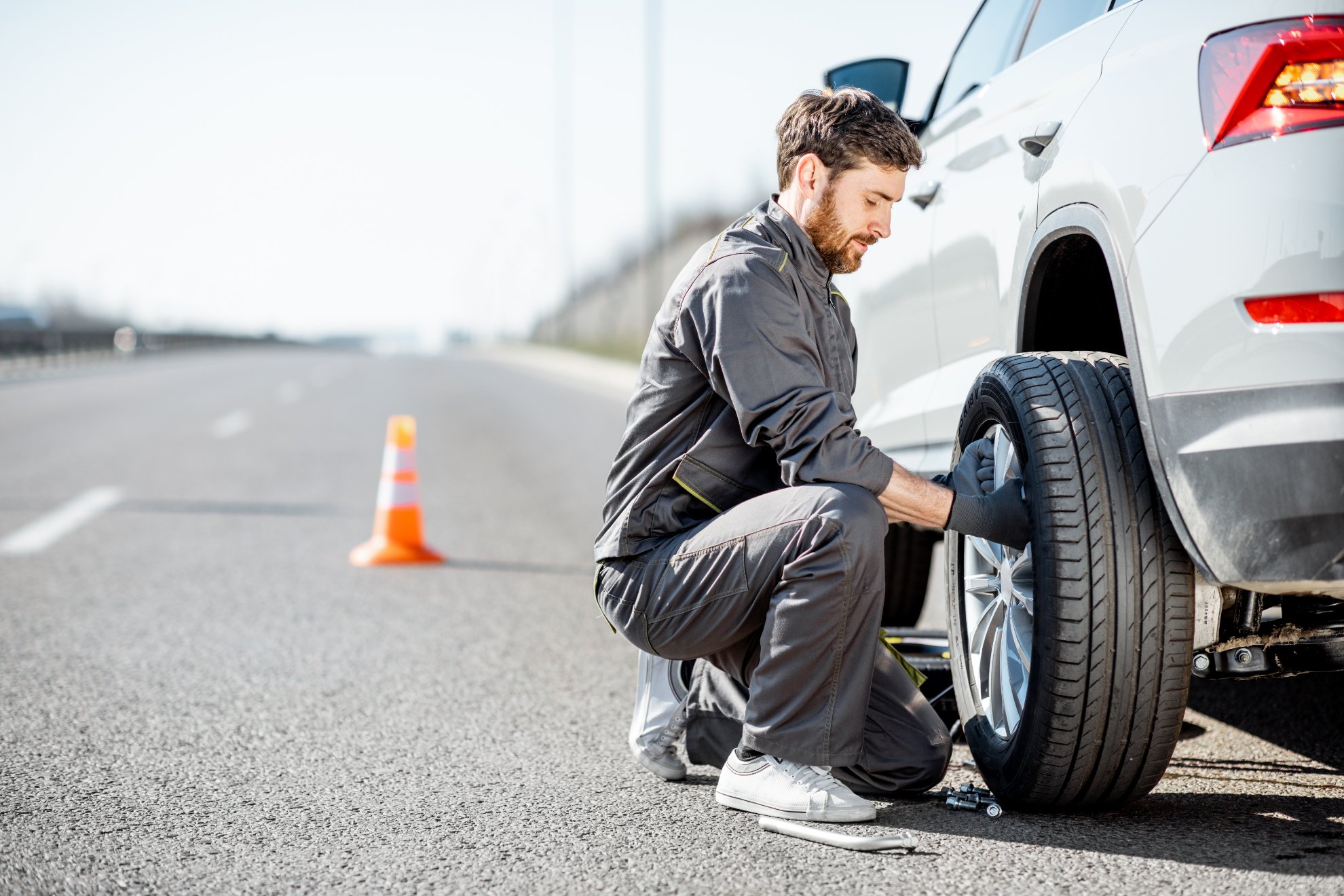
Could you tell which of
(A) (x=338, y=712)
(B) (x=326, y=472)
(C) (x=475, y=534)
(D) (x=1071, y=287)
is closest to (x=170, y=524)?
(C) (x=475, y=534)

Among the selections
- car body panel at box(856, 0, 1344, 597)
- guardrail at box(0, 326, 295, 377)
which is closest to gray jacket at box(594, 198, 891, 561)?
car body panel at box(856, 0, 1344, 597)

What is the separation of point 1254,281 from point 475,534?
6.01 meters

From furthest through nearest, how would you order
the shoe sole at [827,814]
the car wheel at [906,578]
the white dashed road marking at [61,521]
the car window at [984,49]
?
the white dashed road marking at [61,521], the car wheel at [906,578], the car window at [984,49], the shoe sole at [827,814]

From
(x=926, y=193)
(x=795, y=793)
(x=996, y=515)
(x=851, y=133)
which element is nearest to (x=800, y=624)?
(x=795, y=793)

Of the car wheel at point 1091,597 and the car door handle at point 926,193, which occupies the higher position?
the car door handle at point 926,193

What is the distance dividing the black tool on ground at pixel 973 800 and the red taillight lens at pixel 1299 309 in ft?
4.06

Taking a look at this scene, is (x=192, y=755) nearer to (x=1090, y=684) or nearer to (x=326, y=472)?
(x=1090, y=684)

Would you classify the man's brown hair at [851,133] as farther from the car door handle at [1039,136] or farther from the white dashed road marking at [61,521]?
the white dashed road marking at [61,521]

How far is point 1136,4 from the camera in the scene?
105 inches

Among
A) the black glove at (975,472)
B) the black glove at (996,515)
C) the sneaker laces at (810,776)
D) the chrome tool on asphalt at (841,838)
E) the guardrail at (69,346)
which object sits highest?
the black glove at (975,472)

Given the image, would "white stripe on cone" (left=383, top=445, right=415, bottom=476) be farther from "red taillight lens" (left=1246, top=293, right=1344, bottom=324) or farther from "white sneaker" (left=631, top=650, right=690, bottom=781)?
"red taillight lens" (left=1246, top=293, right=1344, bottom=324)

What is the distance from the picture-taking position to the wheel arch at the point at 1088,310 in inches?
93.5

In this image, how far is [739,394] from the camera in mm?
2832

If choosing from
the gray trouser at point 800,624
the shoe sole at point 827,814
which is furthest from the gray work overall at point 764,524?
the shoe sole at point 827,814
